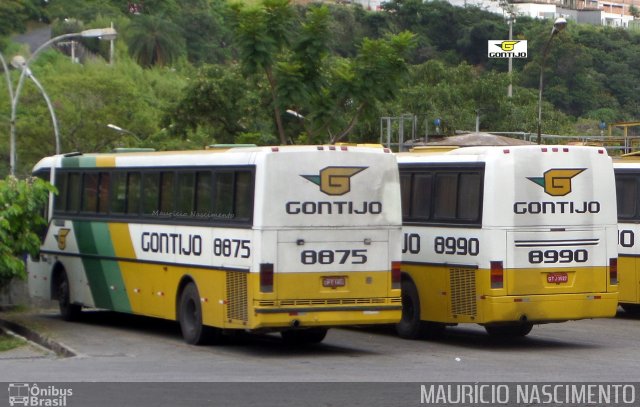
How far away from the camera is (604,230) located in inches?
691

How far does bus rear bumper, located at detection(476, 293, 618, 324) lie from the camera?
16.9 m

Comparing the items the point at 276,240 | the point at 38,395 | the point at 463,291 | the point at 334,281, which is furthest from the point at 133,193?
the point at 38,395

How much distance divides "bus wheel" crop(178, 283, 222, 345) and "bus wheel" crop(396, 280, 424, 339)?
283cm

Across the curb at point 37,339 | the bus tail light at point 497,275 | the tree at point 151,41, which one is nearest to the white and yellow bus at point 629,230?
the bus tail light at point 497,275

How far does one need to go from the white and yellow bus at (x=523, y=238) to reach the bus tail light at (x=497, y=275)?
0.04ft

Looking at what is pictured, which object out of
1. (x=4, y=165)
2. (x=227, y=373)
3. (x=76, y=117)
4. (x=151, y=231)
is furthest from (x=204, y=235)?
(x=4, y=165)

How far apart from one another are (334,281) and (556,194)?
11.0ft

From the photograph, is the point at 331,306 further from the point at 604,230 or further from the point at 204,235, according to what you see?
the point at 604,230

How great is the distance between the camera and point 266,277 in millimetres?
15820

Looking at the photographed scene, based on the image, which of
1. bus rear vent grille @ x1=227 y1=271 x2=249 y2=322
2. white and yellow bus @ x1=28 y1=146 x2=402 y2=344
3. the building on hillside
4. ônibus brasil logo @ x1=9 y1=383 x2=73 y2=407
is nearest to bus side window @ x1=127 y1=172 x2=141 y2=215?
white and yellow bus @ x1=28 y1=146 x2=402 y2=344

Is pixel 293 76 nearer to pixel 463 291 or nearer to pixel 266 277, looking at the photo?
pixel 463 291

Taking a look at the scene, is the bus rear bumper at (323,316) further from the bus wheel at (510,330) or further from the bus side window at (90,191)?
the bus side window at (90,191)

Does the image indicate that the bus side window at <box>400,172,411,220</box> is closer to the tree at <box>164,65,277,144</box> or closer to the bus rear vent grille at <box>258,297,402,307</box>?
the bus rear vent grille at <box>258,297,402,307</box>

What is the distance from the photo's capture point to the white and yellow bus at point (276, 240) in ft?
52.3
